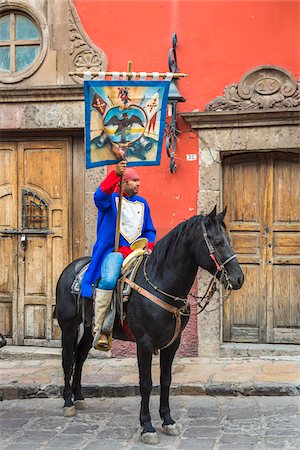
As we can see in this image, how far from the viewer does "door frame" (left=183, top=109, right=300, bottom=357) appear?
7906 millimetres

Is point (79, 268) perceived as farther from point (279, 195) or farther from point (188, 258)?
point (279, 195)

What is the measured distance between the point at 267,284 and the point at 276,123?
6.49 ft

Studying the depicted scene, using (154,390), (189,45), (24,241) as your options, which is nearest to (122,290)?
(154,390)

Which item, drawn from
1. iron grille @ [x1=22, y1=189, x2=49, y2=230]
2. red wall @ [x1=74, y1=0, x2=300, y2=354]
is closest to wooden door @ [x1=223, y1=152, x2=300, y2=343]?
red wall @ [x1=74, y1=0, x2=300, y2=354]

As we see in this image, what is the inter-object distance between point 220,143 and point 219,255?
307cm

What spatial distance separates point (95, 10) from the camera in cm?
831

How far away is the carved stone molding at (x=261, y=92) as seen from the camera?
25.8 feet

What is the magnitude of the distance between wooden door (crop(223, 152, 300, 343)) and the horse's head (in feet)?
9.95

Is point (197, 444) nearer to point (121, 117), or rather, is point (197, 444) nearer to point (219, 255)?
point (219, 255)

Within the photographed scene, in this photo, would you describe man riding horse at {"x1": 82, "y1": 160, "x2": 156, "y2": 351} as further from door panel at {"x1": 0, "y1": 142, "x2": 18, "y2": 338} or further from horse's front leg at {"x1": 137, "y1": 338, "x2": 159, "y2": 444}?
door panel at {"x1": 0, "y1": 142, "x2": 18, "y2": 338}

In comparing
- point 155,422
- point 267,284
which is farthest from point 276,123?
point 155,422

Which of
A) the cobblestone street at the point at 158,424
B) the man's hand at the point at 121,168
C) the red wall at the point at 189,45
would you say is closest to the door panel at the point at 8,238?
the red wall at the point at 189,45

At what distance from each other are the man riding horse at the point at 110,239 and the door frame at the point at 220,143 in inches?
83.0

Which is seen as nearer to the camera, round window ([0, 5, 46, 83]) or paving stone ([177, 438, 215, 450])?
paving stone ([177, 438, 215, 450])
